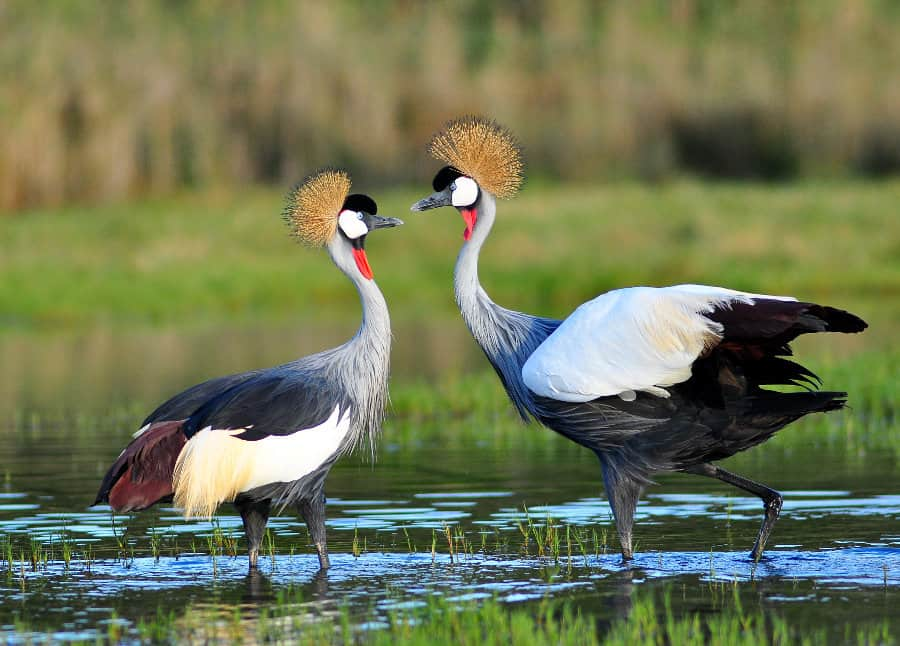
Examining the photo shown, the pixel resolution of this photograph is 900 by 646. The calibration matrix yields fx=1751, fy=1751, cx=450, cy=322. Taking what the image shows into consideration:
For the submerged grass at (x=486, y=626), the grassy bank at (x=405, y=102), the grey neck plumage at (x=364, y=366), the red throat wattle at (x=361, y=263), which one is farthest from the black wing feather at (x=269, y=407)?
the grassy bank at (x=405, y=102)

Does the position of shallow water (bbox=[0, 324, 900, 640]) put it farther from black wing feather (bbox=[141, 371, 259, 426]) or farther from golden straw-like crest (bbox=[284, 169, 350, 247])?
golden straw-like crest (bbox=[284, 169, 350, 247])

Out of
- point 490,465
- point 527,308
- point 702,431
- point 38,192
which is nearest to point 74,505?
point 490,465

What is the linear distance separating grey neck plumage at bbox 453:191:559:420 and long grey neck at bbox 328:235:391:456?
46 cm

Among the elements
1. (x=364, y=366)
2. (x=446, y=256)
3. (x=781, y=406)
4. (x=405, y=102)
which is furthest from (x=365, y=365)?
(x=405, y=102)

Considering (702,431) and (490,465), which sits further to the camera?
(490,465)

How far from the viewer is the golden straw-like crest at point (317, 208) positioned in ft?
30.6

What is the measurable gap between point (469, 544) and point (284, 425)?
1184mm

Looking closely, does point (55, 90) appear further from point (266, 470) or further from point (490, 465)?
point (266, 470)

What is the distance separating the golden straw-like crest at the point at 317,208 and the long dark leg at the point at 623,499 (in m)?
1.97

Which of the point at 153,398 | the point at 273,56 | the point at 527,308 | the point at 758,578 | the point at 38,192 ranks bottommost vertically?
the point at 758,578

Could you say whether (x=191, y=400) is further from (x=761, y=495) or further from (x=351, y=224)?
(x=761, y=495)

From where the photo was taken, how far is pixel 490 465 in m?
12.4

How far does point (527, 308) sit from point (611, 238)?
3.02m

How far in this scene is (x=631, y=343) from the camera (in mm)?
8453
